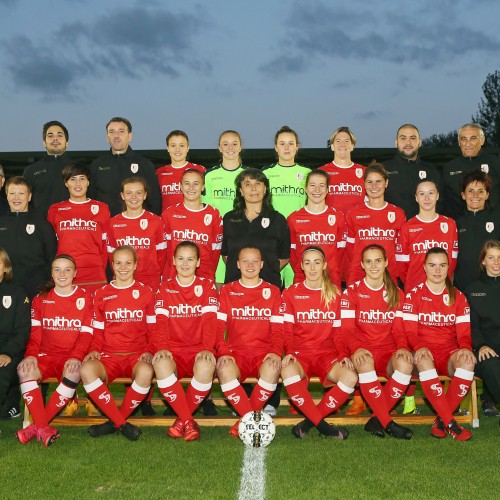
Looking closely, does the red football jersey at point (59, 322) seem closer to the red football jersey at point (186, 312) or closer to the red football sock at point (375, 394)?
the red football jersey at point (186, 312)

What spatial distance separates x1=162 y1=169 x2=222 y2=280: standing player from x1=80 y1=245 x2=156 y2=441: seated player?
0.63 m

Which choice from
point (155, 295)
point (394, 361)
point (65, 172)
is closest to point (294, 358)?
point (394, 361)

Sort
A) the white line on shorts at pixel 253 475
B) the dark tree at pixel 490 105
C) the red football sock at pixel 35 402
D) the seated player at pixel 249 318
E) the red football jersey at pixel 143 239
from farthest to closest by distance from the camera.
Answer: the dark tree at pixel 490 105, the red football jersey at pixel 143 239, the seated player at pixel 249 318, the red football sock at pixel 35 402, the white line on shorts at pixel 253 475

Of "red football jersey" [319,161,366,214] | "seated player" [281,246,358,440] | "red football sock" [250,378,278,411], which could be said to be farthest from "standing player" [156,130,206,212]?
"red football sock" [250,378,278,411]

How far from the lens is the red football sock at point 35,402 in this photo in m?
4.60

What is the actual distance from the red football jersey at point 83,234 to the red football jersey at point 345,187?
2.01 metres

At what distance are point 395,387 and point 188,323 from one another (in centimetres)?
155

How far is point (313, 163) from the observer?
362 inches

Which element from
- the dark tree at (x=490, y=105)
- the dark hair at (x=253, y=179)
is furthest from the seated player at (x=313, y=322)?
the dark tree at (x=490, y=105)

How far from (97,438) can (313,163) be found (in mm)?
5478

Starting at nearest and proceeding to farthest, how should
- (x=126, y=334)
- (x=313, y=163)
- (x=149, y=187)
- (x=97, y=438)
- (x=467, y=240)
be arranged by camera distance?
(x=97, y=438)
(x=126, y=334)
(x=467, y=240)
(x=149, y=187)
(x=313, y=163)

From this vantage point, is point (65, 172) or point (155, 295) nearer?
point (155, 295)

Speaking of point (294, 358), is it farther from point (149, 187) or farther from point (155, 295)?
point (149, 187)

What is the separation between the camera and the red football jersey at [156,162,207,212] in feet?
21.2
